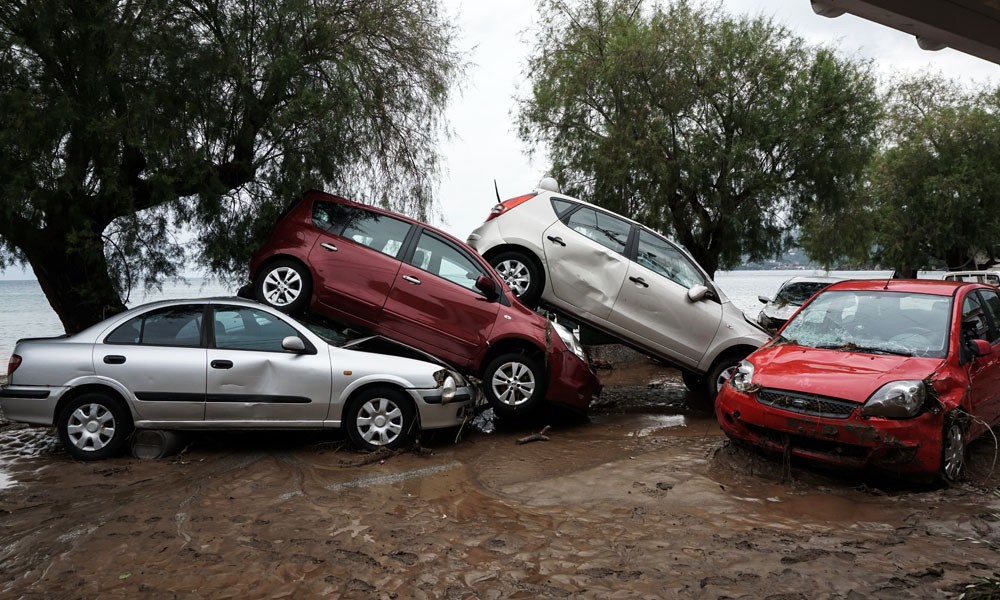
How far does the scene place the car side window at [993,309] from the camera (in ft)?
21.2

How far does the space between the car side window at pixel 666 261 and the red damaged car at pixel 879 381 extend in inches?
70.5

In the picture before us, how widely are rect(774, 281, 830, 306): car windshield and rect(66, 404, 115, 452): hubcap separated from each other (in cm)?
1143

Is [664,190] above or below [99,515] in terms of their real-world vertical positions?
above

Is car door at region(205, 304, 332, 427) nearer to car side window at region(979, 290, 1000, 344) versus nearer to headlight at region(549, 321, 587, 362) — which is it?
headlight at region(549, 321, 587, 362)

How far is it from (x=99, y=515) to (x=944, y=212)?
2565 centimetres

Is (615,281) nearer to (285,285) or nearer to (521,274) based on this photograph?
(521,274)

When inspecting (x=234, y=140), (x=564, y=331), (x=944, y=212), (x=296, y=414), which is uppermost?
(x=944, y=212)

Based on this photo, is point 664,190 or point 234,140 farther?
point 664,190

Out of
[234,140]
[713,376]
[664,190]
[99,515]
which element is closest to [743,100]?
[664,190]

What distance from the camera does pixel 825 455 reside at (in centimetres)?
521

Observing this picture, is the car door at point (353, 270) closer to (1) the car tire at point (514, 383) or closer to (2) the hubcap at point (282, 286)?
(2) the hubcap at point (282, 286)

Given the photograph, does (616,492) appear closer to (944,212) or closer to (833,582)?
(833,582)

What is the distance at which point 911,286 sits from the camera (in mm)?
6523

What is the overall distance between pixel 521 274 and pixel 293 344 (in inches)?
110
